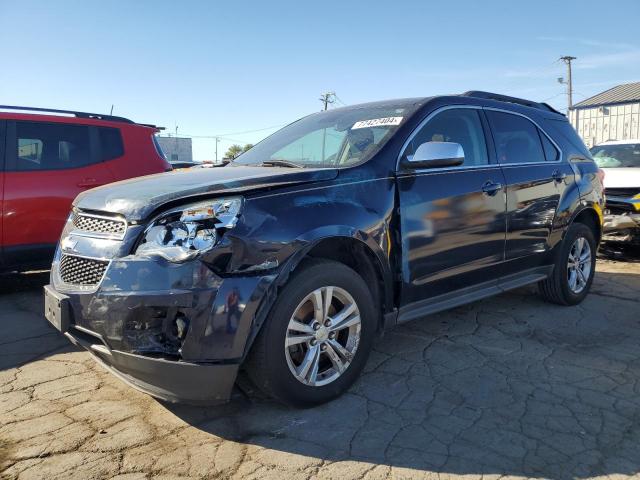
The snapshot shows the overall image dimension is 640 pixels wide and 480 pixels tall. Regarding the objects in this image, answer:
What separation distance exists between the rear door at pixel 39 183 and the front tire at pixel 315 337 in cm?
372

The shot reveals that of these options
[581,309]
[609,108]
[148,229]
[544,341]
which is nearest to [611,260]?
[581,309]

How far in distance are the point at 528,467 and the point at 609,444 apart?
21.3 inches

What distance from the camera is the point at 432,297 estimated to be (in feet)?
11.8

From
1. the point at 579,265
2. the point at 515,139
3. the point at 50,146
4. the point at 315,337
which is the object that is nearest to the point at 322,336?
the point at 315,337

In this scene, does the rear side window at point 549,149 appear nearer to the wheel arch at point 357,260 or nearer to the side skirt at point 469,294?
the side skirt at point 469,294

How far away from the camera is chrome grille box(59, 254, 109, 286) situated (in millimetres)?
2660

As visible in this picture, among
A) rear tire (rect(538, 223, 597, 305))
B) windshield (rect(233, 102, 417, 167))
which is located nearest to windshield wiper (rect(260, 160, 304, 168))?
windshield (rect(233, 102, 417, 167))

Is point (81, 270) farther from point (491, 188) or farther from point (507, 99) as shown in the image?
point (507, 99)

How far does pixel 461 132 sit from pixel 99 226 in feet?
8.86

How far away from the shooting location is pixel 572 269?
5.10m

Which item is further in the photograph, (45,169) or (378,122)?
(45,169)

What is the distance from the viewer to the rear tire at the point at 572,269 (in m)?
4.89

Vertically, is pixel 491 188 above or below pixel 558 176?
below

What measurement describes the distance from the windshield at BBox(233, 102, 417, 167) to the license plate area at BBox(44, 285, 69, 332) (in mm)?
A: 1630
